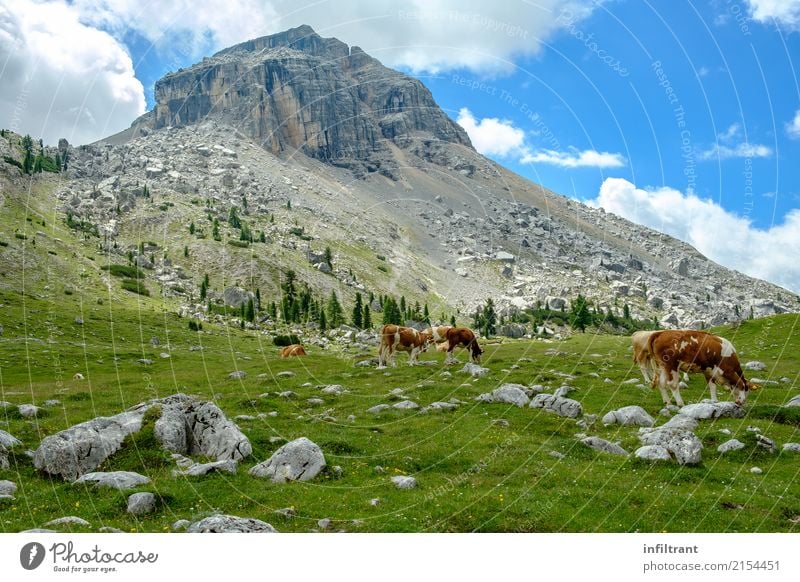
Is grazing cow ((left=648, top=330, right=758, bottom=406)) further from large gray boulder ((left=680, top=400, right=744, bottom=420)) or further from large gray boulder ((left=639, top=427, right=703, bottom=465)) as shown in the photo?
large gray boulder ((left=639, top=427, right=703, bottom=465))

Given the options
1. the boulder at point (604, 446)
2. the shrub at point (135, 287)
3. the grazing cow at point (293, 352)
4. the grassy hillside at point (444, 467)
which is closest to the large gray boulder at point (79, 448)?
the grassy hillside at point (444, 467)

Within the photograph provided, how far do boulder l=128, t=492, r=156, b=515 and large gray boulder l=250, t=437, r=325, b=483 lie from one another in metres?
3.43

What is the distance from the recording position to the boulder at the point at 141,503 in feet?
44.9

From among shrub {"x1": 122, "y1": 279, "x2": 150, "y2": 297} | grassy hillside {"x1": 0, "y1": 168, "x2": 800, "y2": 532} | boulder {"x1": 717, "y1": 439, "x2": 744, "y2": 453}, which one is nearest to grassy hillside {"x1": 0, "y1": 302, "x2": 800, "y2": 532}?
grassy hillside {"x1": 0, "y1": 168, "x2": 800, "y2": 532}

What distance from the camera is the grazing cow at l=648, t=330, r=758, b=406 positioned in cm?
2488

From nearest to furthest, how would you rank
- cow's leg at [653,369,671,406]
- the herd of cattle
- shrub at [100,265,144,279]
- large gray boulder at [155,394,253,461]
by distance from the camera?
1. large gray boulder at [155,394,253,461]
2. the herd of cattle
3. cow's leg at [653,369,671,406]
4. shrub at [100,265,144,279]

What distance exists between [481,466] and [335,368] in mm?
27624

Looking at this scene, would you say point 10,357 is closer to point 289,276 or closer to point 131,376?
point 131,376

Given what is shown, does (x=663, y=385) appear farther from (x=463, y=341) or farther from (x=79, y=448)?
(x=79, y=448)

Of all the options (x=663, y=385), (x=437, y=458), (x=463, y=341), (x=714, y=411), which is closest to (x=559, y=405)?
(x=663, y=385)

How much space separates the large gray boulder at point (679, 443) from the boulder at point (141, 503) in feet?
51.5
